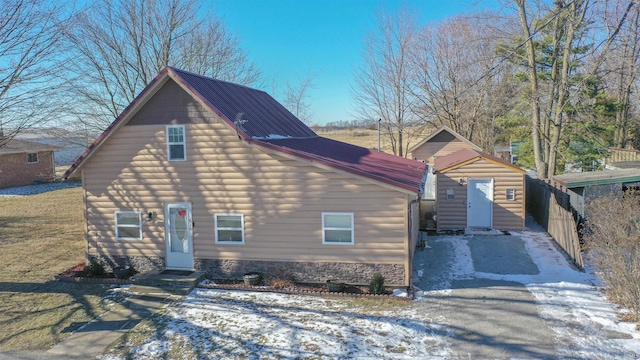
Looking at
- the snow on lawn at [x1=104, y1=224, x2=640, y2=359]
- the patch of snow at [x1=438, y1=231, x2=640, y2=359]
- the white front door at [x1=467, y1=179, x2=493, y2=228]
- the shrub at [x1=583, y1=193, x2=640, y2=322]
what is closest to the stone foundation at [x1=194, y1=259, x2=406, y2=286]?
the snow on lawn at [x1=104, y1=224, x2=640, y2=359]

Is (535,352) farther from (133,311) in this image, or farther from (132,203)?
(132,203)

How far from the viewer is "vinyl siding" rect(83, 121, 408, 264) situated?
37.7ft

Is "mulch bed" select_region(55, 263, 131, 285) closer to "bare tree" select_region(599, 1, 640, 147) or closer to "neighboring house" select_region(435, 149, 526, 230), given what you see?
"neighboring house" select_region(435, 149, 526, 230)

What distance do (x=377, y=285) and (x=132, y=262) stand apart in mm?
7223

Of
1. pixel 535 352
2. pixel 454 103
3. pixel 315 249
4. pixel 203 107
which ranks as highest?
pixel 454 103

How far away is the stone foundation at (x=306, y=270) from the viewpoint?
1148 centimetres

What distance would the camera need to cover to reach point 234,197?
12.3 m

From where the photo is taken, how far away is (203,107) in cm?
1216

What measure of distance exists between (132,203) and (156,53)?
1322cm

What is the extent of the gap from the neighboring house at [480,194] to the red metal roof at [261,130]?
2.47m

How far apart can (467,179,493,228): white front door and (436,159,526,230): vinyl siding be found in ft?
0.50

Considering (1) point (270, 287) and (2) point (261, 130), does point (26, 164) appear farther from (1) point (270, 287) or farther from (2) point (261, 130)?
(1) point (270, 287)

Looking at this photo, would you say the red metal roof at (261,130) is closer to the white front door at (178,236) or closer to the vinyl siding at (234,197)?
the vinyl siding at (234,197)

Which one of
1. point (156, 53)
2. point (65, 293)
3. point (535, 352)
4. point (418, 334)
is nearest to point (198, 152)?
point (65, 293)
